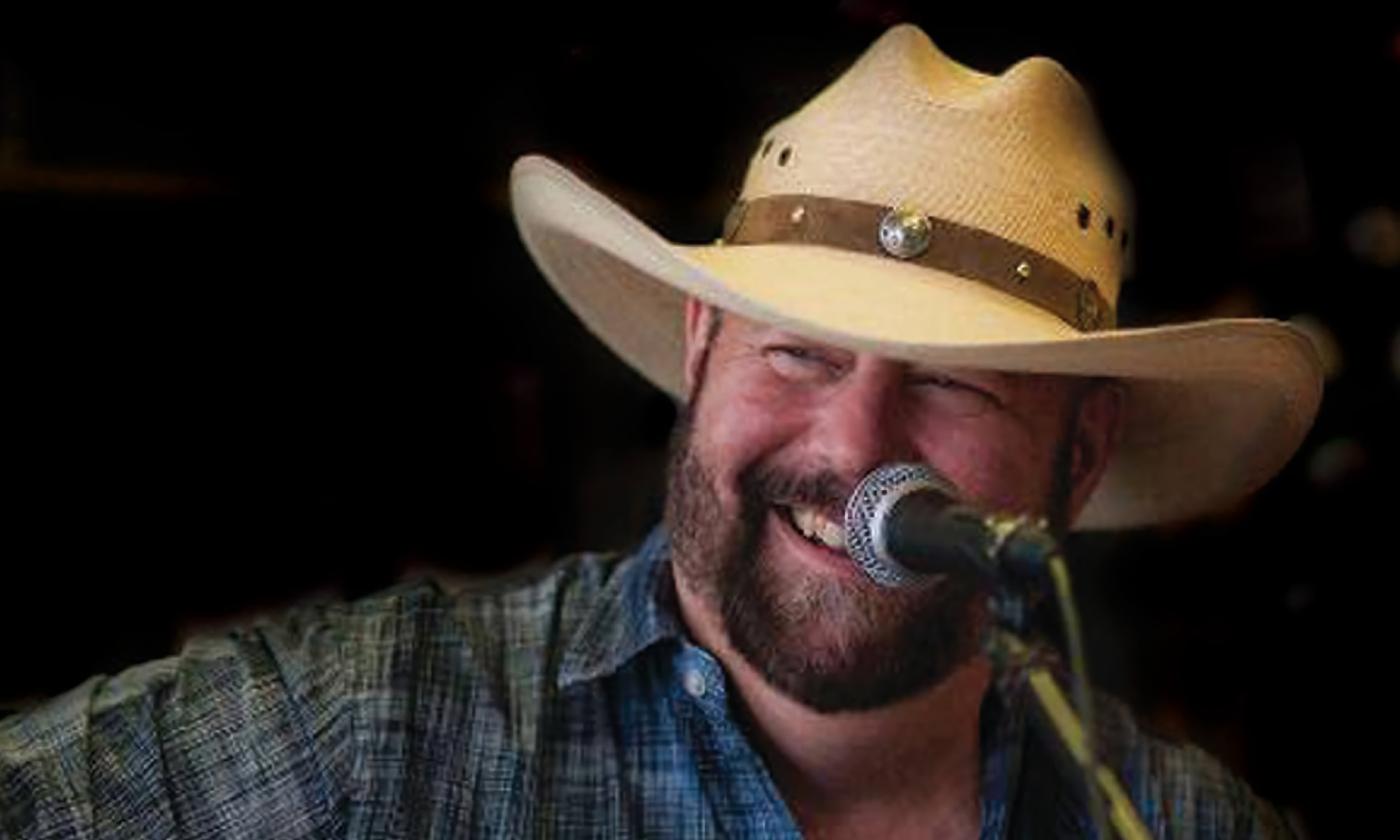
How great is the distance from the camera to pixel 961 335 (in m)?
1.20

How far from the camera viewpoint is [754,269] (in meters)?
1.28

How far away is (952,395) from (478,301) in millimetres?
825

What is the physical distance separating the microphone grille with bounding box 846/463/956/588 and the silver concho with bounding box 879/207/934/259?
33 centimetres

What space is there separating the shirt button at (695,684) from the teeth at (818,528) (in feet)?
0.57

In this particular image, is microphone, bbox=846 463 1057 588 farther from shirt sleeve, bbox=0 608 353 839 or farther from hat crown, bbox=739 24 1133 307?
shirt sleeve, bbox=0 608 353 839

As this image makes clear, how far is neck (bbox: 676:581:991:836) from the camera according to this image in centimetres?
139

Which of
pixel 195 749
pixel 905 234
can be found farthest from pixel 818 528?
pixel 195 749

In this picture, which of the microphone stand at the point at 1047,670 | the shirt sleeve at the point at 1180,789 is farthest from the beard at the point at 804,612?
the microphone stand at the point at 1047,670

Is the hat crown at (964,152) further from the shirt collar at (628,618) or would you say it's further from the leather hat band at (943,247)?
the shirt collar at (628,618)

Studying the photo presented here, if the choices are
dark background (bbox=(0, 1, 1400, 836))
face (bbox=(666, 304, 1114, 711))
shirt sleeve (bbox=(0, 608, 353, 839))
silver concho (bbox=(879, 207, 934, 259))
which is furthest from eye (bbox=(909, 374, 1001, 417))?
shirt sleeve (bbox=(0, 608, 353, 839))

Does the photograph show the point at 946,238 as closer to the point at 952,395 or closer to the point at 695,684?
the point at 952,395

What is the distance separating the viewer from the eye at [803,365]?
1.32m

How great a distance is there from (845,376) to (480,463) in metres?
0.83

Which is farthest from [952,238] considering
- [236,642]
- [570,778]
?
[236,642]
